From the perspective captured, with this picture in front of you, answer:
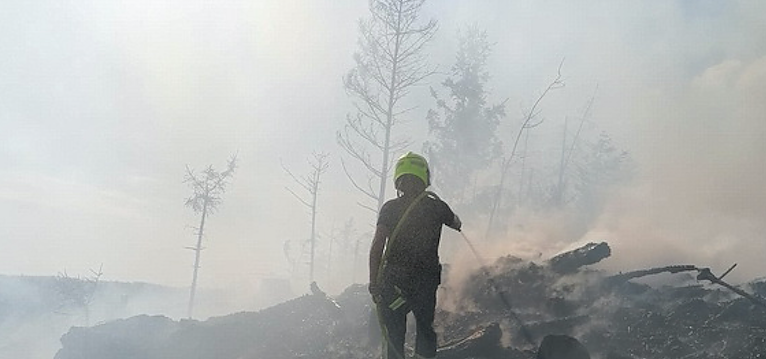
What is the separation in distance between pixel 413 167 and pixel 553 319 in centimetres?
462

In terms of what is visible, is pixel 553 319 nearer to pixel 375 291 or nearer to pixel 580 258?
pixel 580 258

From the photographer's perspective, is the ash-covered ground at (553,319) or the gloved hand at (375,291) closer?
the gloved hand at (375,291)

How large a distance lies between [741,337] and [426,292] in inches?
172

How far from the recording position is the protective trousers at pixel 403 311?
5062 millimetres

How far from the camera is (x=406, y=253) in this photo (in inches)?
198

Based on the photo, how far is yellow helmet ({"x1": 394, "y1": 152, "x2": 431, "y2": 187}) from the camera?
5.10 metres

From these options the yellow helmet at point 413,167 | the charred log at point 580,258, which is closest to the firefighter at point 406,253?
the yellow helmet at point 413,167

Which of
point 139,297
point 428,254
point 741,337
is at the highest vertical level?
point 139,297

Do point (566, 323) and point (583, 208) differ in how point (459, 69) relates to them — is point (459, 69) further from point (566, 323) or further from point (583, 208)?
point (566, 323)

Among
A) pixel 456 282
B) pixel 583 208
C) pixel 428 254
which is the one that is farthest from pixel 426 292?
pixel 583 208

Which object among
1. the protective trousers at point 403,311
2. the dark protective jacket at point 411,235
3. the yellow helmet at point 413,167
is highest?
the yellow helmet at point 413,167

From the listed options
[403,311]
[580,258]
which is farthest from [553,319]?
[403,311]

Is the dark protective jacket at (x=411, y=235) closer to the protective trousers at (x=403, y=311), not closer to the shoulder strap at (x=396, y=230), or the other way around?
the shoulder strap at (x=396, y=230)

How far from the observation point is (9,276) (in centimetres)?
4766
